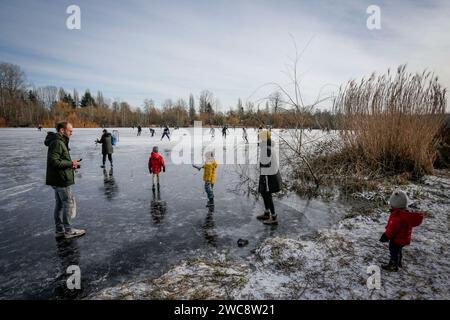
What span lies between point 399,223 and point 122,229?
14.4 ft

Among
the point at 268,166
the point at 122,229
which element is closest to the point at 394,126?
the point at 268,166

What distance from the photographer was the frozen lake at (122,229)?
10.4ft

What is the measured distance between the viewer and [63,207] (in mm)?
4160

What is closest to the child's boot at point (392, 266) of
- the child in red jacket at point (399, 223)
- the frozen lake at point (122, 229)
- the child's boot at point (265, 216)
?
the child in red jacket at point (399, 223)

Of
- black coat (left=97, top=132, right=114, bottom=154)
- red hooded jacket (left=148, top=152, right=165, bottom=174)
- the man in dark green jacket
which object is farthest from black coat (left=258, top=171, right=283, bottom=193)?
black coat (left=97, top=132, right=114, bottom=154)

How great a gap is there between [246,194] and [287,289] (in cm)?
431

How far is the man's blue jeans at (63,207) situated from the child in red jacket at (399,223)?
4.79 meters

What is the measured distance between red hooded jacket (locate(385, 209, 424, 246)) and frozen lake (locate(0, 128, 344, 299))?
5.26 ft

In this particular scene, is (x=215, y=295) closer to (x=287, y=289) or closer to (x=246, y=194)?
(x=287, y=289)

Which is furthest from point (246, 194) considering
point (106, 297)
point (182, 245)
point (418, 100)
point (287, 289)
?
point (418, 100)

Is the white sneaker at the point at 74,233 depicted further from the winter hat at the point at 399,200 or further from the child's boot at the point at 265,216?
the winter hat at the point at 399,200

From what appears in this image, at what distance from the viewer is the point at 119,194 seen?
6895 millimetres

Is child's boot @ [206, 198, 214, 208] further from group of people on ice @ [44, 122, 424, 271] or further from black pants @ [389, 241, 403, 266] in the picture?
black pants @ [389, 241, 403, 266]

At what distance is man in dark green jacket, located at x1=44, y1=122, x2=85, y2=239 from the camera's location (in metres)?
3.92
